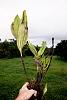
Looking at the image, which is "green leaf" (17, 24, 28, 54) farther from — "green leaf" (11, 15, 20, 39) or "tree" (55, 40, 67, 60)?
"tree" (55, 40, 67, 60)

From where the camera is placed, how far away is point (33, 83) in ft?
2.21

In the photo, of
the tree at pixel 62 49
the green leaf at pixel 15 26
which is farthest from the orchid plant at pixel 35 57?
the tree at pixel 62 49

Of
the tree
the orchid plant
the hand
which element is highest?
the orchid plant

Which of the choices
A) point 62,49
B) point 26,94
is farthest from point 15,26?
point 62,49

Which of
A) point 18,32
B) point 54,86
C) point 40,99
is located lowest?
point 54,86

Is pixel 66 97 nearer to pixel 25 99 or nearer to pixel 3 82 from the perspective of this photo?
pixel 3 82

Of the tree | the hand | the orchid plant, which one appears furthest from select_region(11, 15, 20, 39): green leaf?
the tree

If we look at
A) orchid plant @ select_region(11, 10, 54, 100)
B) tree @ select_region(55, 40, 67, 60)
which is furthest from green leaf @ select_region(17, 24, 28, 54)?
tree @ select_region(55, 40, 67, 60)

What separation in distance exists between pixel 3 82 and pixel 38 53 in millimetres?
20649

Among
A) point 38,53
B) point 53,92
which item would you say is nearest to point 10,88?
point 53,92

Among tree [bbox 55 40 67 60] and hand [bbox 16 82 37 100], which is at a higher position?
hand [bbox 16 82 37 100]

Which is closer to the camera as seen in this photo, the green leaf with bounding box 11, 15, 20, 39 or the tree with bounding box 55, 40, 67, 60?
the green leaf with bounding box 11, 15, 20, 39

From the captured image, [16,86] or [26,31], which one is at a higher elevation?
[26,31]

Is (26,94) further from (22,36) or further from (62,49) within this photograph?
(62,49)
